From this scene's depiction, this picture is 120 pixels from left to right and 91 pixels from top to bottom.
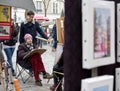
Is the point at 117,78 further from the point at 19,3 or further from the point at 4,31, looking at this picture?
the point at 4,31

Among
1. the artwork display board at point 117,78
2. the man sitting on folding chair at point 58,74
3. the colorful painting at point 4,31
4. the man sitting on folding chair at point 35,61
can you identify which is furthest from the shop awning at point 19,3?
the man sitting on folding chair at point 35,61

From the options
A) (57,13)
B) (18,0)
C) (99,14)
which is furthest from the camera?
(57,13)

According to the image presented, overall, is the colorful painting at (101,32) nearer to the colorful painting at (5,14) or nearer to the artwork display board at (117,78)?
the artwork display board at (117,78)

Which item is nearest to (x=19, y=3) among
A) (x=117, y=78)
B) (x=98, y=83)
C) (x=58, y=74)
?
(x=117, y=78)

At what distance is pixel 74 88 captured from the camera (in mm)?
2199

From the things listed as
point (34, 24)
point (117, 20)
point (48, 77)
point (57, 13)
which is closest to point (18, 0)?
point (117, 20)

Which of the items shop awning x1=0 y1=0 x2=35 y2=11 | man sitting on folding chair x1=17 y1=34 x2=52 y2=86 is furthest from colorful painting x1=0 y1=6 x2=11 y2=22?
man sitting on folding chair x1=17 y1=34 x2=52 y2=86

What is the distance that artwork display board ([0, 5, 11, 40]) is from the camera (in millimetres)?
4240

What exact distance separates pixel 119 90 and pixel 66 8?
619 mm

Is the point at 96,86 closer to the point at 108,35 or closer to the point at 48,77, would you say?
the point at 108,35

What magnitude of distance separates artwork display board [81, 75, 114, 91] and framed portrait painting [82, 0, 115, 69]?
0.27 ft

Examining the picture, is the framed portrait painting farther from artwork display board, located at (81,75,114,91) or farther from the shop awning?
the shop awning

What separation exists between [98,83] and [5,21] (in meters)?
2.39

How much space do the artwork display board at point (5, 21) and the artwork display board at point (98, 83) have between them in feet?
7.20
